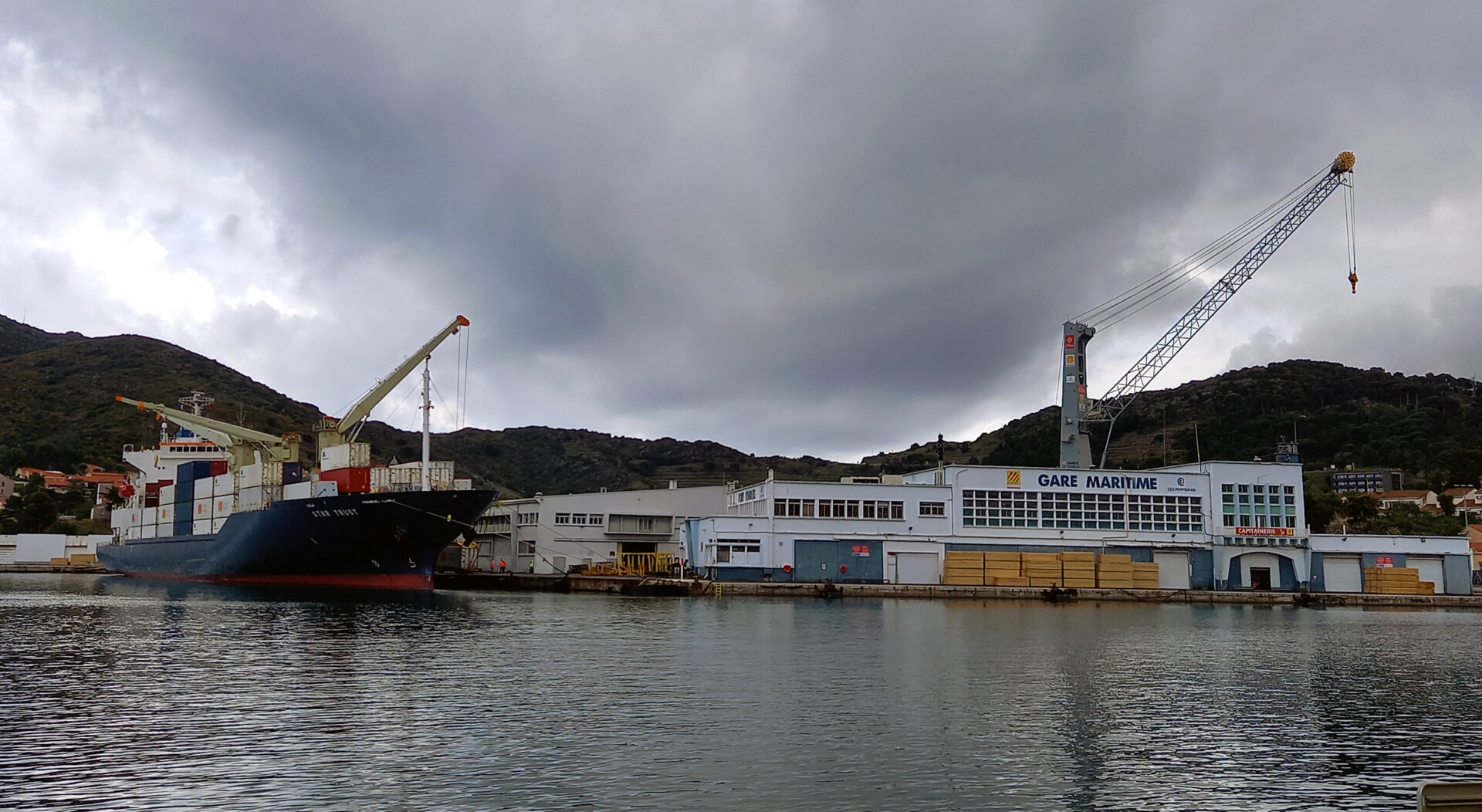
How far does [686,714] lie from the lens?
23.6 meters

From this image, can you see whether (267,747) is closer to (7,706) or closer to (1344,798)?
(7,706)

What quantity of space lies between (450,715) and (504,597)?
43.1 metres

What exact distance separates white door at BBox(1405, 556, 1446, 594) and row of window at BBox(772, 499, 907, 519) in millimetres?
37488

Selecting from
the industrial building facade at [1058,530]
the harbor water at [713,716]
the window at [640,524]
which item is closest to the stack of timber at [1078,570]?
the industrial building facade at [1058,530]

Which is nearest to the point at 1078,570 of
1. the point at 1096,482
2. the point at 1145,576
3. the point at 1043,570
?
the point at 1043,570

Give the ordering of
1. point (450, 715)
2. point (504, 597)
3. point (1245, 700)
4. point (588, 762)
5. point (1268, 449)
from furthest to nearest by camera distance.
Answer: point (1268, 449) < point (504, 597) < point (1245, 700) < point (450, 715) < point (588, 762)

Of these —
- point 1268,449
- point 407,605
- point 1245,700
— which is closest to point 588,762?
point 1245,700

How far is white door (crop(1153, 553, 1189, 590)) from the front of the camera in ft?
240

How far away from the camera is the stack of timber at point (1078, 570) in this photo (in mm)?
70656

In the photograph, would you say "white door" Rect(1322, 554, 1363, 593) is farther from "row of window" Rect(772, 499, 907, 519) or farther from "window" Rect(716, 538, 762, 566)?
"window" Rect(716, 538, 762, 566)

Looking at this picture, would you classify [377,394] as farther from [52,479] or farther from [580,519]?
[52,479]

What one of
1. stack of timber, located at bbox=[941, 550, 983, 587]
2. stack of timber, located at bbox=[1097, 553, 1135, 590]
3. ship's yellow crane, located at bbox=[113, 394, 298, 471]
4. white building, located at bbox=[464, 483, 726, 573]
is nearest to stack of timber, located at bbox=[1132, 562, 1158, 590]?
stack of timber, located at bbox=[1097, 553, 1135, 590]

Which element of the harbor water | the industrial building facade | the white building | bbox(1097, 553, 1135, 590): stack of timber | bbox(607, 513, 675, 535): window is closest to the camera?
the harbor water

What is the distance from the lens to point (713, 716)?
2348 cm
